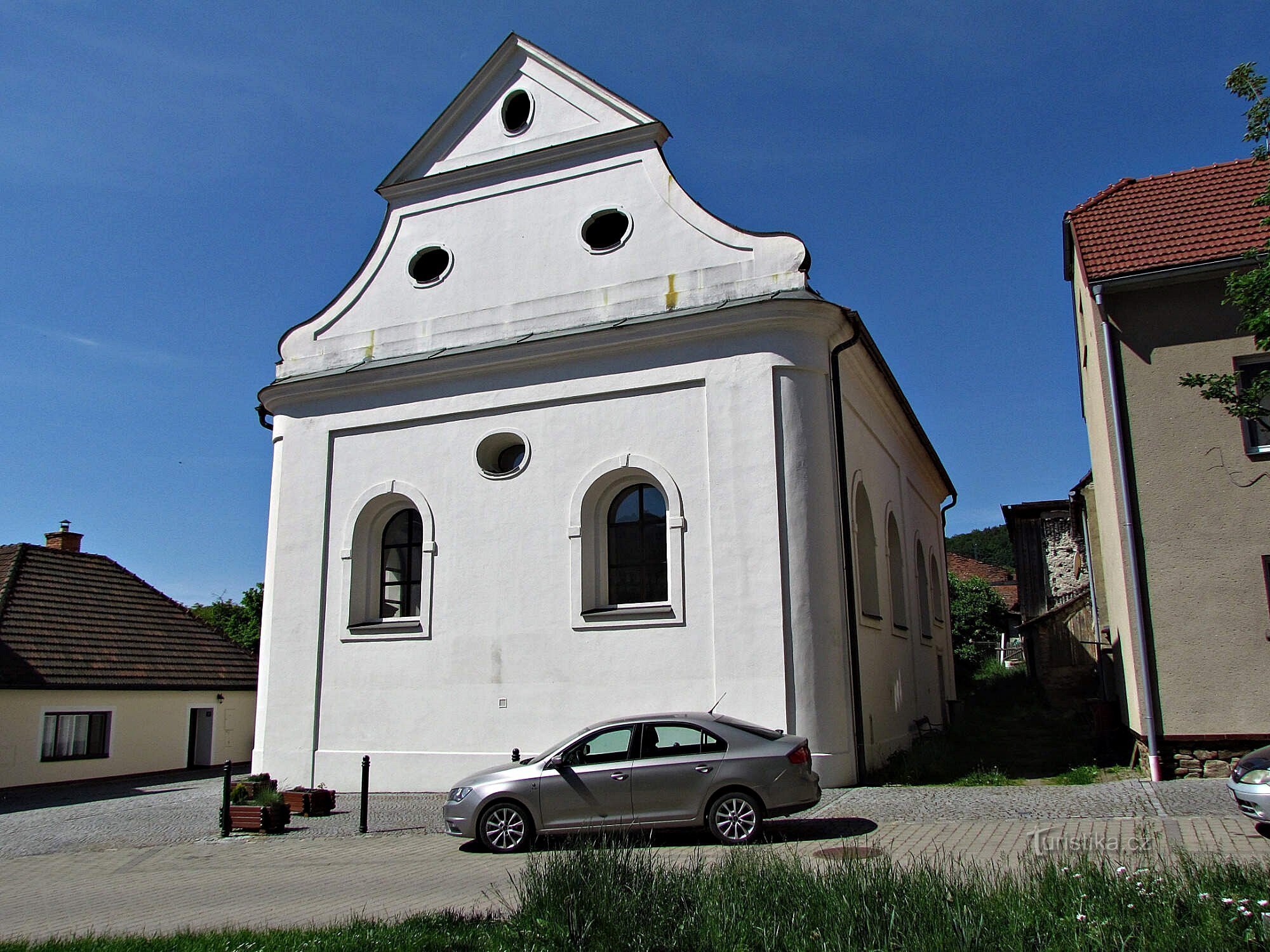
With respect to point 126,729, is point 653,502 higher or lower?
higher

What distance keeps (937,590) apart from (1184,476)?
1440cm

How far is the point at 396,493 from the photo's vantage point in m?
17.4

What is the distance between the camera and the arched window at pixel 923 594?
23.5 meters

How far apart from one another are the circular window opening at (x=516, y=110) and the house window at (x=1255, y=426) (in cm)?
1250

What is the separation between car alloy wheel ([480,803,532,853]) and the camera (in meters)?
10.9

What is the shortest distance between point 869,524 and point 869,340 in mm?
3581

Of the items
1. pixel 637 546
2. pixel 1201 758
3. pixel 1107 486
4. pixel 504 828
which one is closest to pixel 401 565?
pixel 637 546

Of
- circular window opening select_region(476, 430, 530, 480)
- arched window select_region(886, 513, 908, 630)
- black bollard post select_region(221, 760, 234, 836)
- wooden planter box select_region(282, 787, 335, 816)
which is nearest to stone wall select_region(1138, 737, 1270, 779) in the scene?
arched window select_region(886, 513, 908, 630)

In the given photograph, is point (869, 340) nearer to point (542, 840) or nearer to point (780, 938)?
point (542, 840)

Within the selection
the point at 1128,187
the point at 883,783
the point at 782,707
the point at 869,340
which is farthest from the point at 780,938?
the point at 1128,187

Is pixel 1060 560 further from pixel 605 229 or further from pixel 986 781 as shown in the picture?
pixel 605 229

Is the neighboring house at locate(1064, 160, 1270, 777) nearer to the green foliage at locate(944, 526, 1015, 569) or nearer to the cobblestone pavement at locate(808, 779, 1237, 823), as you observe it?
the cobblestone pavement at locate(808, 779, 1237, 823)

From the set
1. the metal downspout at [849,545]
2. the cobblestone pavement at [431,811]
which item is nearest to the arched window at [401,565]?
the cobblestone pavement at [431,811]

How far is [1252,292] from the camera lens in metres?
10.5
